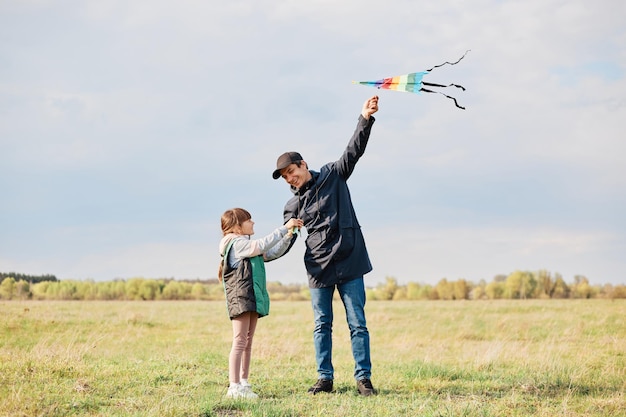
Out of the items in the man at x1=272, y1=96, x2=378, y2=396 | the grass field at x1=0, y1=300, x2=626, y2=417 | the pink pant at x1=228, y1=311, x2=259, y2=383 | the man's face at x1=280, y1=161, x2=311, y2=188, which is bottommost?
the grass field at x1=0, y1=300, x2=626, y2=417

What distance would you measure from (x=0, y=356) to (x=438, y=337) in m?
12.4

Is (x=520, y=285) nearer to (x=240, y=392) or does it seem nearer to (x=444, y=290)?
(x=444, y=290)

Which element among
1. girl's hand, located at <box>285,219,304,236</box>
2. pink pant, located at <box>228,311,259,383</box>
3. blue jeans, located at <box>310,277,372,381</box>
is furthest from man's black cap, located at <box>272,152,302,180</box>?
pink pant, located at <box>228,311,259,383</box>

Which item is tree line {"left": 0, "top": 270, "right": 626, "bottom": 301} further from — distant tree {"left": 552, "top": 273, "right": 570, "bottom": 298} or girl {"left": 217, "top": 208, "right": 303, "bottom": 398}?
girl {"left": 217, "top": 208, "right": 303, "bottom": 398}

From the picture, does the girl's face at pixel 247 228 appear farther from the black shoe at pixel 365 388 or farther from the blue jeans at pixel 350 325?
the black shoe at pixel 365 388

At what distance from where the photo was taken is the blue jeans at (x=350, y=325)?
22.5 feet

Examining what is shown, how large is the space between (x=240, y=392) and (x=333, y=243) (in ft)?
6.32

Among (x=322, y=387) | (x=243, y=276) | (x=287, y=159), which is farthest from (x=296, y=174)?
(x=322, y=387)

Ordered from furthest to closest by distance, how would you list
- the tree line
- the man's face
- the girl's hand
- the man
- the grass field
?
the tree line, the man's face, the man, the girl's hand, the grass field

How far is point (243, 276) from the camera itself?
651 cm

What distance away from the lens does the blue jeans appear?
686 centimetres

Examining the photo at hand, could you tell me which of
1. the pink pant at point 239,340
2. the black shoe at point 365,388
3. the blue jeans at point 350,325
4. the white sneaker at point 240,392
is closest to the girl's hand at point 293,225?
the blue jeans at point 350,325

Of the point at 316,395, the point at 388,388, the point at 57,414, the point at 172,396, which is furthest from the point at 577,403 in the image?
the point at 57,414

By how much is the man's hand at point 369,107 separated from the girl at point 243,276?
1403mm
